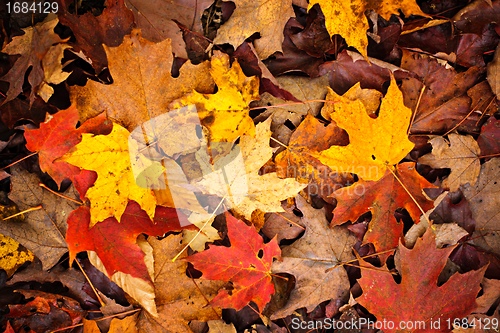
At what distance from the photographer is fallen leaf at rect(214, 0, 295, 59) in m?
1.51

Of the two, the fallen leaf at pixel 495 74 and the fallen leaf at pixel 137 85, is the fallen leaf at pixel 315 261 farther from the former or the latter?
the fallen leaf at pixel 495 74

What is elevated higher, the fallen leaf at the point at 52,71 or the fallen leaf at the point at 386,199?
the fallen leaf at the point at 52,71

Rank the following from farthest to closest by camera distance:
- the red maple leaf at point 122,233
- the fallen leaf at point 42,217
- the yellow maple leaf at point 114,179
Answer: the fallen leaf at point 42,217, the red maple leaf at point 122,233, the yellow maple leaf at point 114,179

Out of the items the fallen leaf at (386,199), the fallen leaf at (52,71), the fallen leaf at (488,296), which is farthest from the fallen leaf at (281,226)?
the fallen leaf at (52,71)

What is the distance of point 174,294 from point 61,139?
1084mm

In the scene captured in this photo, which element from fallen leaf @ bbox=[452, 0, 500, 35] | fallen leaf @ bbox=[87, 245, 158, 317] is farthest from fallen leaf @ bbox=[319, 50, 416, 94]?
fallen leaf @ bbox=[87, 245, 158, 317]

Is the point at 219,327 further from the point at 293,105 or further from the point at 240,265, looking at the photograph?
the point at 293,105

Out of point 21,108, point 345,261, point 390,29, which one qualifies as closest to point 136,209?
point 21,108

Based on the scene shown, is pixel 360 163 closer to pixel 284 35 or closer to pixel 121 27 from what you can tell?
pixel 284 35

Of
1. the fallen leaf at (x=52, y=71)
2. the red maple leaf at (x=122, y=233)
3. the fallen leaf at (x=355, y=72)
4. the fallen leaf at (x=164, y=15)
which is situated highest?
the fallen leaf at (x=164, y=15)

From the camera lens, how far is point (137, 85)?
4.67ft

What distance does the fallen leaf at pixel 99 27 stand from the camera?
145 cm

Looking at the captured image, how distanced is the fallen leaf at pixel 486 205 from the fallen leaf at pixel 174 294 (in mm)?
1642

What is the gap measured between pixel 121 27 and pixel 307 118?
3.74 ft
